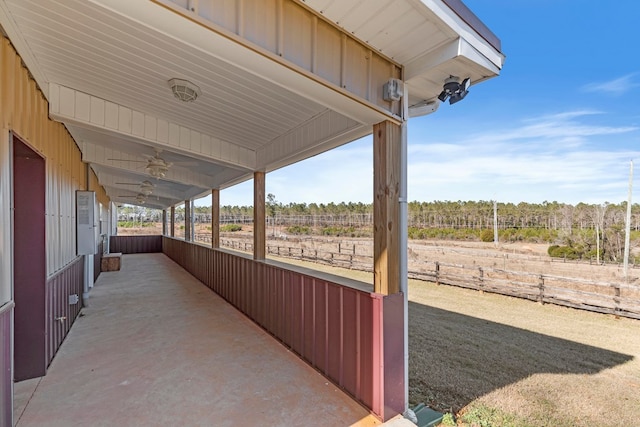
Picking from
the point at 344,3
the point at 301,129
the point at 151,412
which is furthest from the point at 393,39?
the point at 151,412

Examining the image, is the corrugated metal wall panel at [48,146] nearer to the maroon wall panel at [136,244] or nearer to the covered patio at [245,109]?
the covered patio at [245,109]

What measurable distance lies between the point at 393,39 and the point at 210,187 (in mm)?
5878

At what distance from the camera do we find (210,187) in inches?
277

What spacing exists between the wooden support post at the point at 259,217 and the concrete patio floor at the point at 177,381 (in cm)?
108

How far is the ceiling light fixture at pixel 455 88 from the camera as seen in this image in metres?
2.25

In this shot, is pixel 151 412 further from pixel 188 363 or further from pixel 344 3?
pixel 344 3

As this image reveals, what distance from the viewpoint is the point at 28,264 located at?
8.94 ft

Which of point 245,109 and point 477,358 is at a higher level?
point 245,109

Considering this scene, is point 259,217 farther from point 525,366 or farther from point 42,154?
point 525,366

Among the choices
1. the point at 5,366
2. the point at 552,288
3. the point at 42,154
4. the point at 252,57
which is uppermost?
the point at 252,57

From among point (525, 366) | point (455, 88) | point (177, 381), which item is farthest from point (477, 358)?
point (177, 381)

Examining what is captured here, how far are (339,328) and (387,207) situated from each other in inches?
47.0

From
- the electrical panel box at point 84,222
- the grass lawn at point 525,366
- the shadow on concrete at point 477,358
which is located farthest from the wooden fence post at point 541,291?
the electrical panel box at point 84,222

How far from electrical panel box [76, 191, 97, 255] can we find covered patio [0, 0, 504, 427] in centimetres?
36
